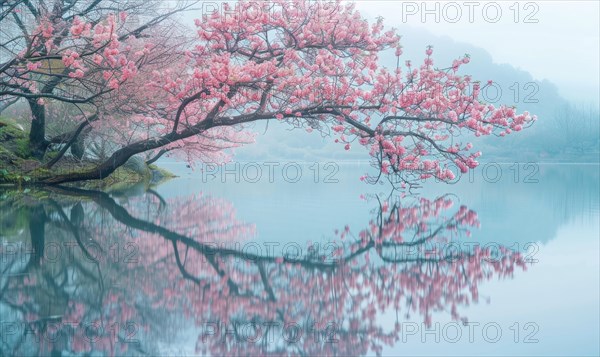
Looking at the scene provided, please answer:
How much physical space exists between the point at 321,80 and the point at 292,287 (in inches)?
211

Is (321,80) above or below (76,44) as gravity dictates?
below


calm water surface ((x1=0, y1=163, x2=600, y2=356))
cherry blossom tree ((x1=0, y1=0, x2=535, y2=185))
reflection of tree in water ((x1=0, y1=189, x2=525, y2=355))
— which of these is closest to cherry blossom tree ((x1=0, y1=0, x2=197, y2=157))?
cherry blossom tree ((x1=0, y1=0, x2=535, y2=185))

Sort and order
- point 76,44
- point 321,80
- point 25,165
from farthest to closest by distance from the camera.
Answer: point 25,165
point 76,44
point 321,80

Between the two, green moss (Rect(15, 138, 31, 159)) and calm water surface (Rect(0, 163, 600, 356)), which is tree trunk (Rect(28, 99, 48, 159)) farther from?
calm water surface (Rect(0, 163, 600, 356))

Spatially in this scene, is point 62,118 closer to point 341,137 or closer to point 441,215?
point 341,137

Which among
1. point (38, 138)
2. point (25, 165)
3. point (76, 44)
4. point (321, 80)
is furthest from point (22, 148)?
point (321, 80)

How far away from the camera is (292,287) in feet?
12.8

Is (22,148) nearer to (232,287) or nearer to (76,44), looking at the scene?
(76,44)

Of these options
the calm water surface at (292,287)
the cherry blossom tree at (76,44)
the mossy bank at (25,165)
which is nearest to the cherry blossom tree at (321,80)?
the cherry blossom tree at (76,44)

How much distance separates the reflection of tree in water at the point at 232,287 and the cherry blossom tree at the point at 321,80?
2703mm

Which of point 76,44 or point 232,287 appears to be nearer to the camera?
point 232,287

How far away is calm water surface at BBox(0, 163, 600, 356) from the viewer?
9.18ft

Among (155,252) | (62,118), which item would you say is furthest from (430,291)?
(62,118)

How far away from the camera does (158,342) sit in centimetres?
275
